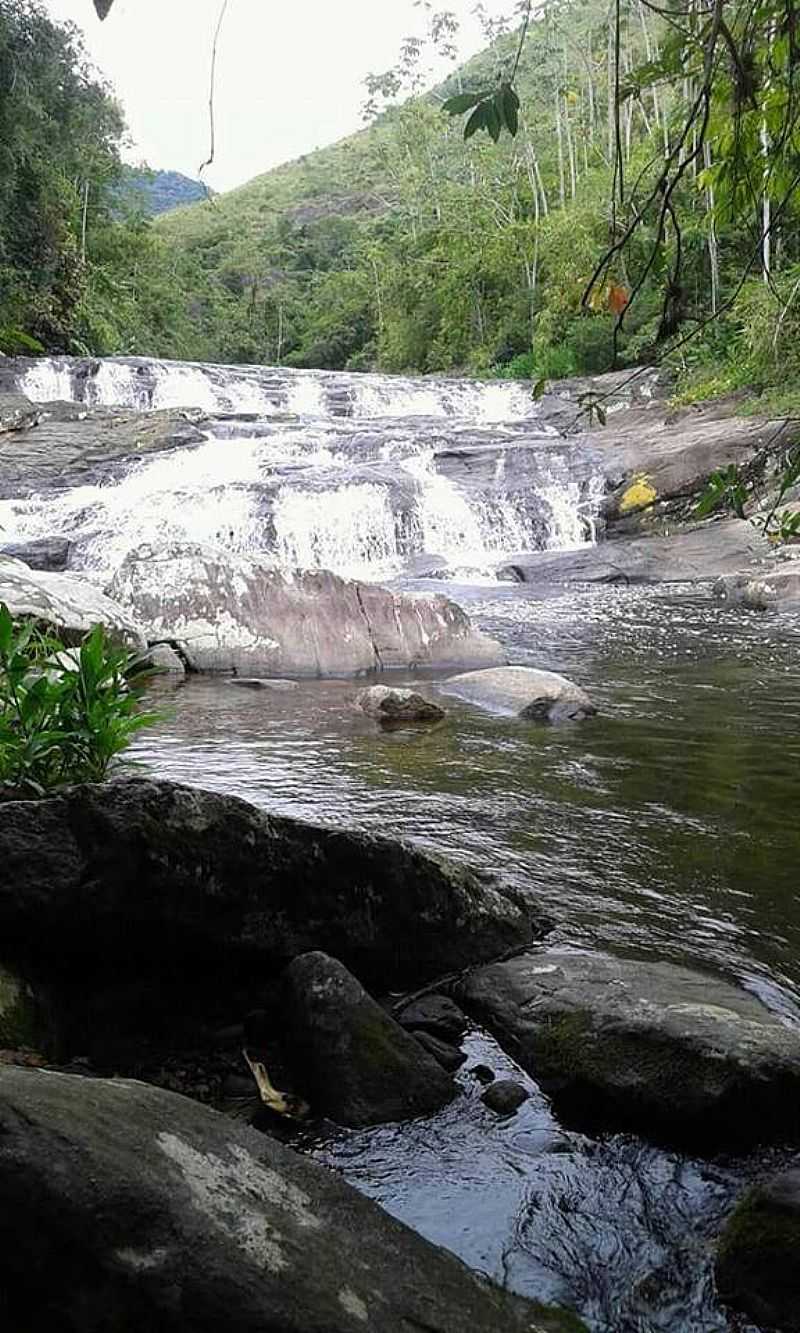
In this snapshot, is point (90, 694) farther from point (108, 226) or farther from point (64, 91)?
point (108, 226)

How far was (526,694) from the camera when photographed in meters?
7.01

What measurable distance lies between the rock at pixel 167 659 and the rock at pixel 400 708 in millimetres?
1960

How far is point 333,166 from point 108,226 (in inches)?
2381

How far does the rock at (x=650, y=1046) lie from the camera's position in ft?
7.99

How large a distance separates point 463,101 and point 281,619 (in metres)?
6.91

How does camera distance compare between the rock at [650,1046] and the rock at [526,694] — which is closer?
the rock at [650,1046]

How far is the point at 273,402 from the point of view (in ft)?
79.5

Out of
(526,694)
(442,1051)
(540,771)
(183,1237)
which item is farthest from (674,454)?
(183,1237)

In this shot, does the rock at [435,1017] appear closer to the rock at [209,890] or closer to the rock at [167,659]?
the rock at [209,890]

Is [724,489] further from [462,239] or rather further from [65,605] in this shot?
[462,239]

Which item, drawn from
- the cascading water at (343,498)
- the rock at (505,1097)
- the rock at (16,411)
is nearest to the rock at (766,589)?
the cascading water at (343,498)

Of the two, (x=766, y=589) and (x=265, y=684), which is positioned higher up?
(x=766, y=589)

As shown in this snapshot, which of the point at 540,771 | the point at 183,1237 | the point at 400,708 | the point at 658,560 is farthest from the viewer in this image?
the point at 658,560

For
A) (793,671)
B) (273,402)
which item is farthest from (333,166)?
(793,671)
